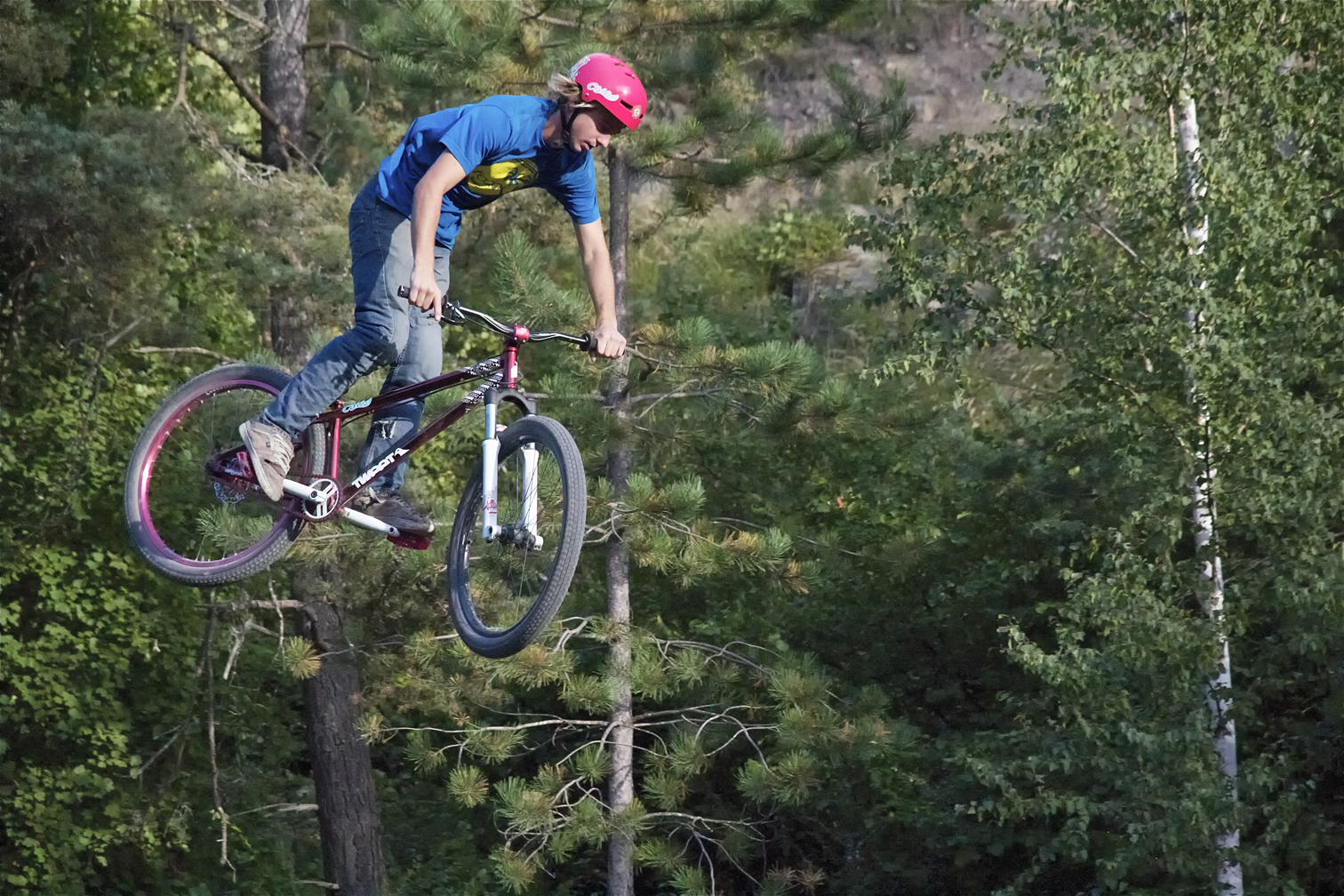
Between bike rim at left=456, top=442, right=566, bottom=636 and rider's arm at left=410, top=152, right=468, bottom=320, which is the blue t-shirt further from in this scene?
bike rim at left=456, top=442, right=566, bottom=636

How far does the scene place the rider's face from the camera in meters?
4.10

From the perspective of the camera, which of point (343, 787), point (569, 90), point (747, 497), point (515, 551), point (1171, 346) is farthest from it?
point (747, 497)

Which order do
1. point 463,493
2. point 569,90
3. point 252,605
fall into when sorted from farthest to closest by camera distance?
point 252,605 < point 463,493 < point 569,90

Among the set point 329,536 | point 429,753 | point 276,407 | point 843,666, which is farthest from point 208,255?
point 276,407

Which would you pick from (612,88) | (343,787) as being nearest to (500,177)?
(612,88)

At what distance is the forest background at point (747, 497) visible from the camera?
733 centimetres

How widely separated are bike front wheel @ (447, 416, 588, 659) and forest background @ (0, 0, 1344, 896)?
8.41 feet

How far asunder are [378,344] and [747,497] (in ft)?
21.9

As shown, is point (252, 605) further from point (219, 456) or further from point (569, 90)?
point (569, 90)

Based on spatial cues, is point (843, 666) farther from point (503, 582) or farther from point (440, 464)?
point (503, 582)

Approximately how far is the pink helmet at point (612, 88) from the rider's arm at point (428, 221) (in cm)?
39

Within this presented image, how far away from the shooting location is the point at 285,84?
33.9 feet

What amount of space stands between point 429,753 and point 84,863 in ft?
16.4

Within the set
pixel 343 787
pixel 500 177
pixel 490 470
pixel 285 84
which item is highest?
pixel 285 84
